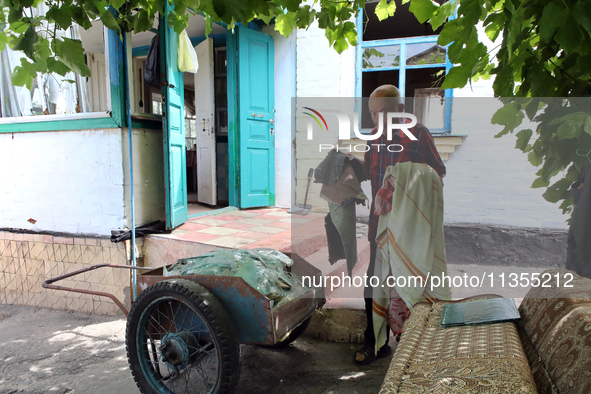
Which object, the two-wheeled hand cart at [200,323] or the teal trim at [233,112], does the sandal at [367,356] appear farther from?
the teal trim at [233,112]

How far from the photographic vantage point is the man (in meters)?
2.46

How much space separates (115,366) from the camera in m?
3.10

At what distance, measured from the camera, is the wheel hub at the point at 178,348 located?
227 centimetres

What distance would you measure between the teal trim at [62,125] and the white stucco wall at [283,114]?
274cm

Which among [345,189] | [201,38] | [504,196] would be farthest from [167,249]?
[201,38]

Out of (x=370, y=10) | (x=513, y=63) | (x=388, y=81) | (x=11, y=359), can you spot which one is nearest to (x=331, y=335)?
(x=513, y=63)

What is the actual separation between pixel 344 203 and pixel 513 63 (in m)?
1.46

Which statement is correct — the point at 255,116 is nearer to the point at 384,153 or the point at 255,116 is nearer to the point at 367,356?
the point at 384,153

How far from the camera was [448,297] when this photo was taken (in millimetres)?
2424

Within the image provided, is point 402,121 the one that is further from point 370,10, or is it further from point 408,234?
point 370,10

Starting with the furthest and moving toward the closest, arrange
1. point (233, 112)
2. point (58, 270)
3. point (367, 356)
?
point (233, 112) < point (58, 270) < point (367, 356)

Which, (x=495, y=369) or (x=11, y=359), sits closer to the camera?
(x=495, y=369)

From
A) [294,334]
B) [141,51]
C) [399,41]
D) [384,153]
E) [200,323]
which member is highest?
[141,51]

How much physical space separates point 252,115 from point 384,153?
3.68 m
